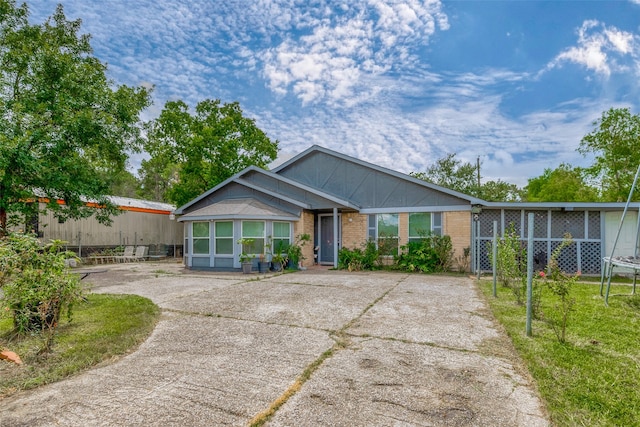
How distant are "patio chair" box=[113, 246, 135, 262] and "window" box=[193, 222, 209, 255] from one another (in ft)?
22.6

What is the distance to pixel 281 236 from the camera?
1353 centimetres

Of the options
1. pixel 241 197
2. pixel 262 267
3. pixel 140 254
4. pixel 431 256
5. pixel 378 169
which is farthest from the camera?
pixel 140 254

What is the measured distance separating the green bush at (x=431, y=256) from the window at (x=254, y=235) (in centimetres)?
564

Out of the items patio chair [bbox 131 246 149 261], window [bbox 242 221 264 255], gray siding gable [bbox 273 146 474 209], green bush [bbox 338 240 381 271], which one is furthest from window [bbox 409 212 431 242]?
patio chair [bbox 131 246 149 261]

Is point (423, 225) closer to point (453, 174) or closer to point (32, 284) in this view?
point (32, 284)

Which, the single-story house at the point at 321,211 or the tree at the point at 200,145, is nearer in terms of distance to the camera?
the single-story house at the point at 321,211

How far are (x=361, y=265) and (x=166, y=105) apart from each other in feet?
60.3

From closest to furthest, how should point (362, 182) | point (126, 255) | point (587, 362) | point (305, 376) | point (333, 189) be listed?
point (305, 376), point (587, 362), point (362, 182), point (333, 189), point (126, 255)

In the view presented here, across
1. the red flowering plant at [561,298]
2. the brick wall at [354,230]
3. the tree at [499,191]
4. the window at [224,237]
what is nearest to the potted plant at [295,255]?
the brick wall at [354,230]

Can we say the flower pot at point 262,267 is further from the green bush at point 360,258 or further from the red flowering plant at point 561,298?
the red flowering plant at point 561,298

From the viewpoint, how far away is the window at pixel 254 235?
1270cm

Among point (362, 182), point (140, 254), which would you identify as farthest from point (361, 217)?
point (140, 254)

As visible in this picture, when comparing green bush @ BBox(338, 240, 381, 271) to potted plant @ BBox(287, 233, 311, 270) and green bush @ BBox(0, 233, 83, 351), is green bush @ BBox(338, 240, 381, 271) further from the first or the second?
green bush @ BBox(0, 233, 83, 351)

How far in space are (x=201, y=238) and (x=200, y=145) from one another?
10558mm
